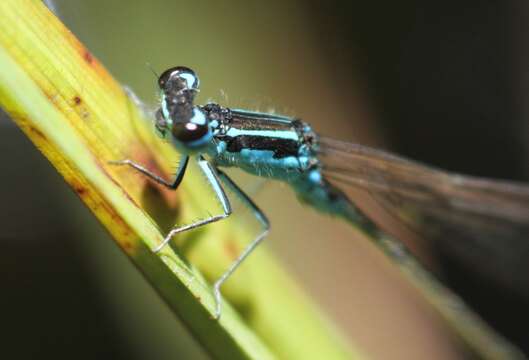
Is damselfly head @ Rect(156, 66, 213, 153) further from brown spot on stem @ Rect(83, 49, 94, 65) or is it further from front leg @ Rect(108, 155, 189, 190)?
brown spot on stem @ Rect(83, 49, 94, 65)

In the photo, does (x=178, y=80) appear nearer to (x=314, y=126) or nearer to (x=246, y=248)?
(x=246, y=248)

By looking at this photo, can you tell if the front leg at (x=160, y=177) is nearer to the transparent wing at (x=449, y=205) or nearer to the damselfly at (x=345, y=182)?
the damselfly at (x=345, y=182)

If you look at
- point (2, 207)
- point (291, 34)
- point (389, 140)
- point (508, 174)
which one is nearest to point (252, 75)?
point (291, 34)

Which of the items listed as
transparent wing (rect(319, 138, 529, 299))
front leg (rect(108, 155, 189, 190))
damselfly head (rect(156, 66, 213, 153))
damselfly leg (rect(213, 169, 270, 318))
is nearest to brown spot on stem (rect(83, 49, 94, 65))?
front leg (rect(108, 155, 189, 190))

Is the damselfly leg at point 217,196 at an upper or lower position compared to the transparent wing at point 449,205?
upper

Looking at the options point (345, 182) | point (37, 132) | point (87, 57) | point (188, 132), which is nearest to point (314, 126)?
point (345, 182)

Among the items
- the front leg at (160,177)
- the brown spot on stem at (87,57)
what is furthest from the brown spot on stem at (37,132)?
the brown spot on stem at (87,57)

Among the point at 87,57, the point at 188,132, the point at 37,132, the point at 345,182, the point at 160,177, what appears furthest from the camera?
the point at 345,182
